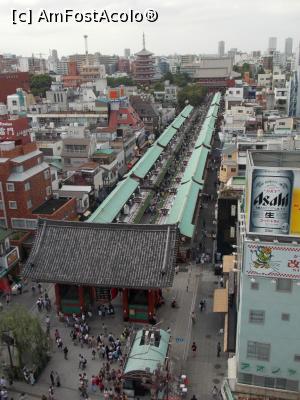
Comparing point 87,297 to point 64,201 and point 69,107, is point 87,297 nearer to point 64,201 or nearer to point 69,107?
point 64,201

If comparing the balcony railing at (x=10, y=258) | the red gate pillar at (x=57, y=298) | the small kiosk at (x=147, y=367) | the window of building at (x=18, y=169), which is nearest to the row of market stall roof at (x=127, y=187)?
the balcony railing at (x=10, y=258)

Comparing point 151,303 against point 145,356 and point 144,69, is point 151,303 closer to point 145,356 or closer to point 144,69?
point 145,356

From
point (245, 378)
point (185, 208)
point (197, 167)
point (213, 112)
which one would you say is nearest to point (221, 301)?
point (245, 378)

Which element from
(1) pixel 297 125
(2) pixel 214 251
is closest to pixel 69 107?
(1) pixel 297 125

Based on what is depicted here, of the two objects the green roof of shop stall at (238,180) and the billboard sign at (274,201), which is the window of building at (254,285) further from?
the green roof of shop stall at (238,180)

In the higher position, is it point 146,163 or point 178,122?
point 178,122

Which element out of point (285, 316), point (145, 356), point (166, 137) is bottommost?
point (145, 356)
